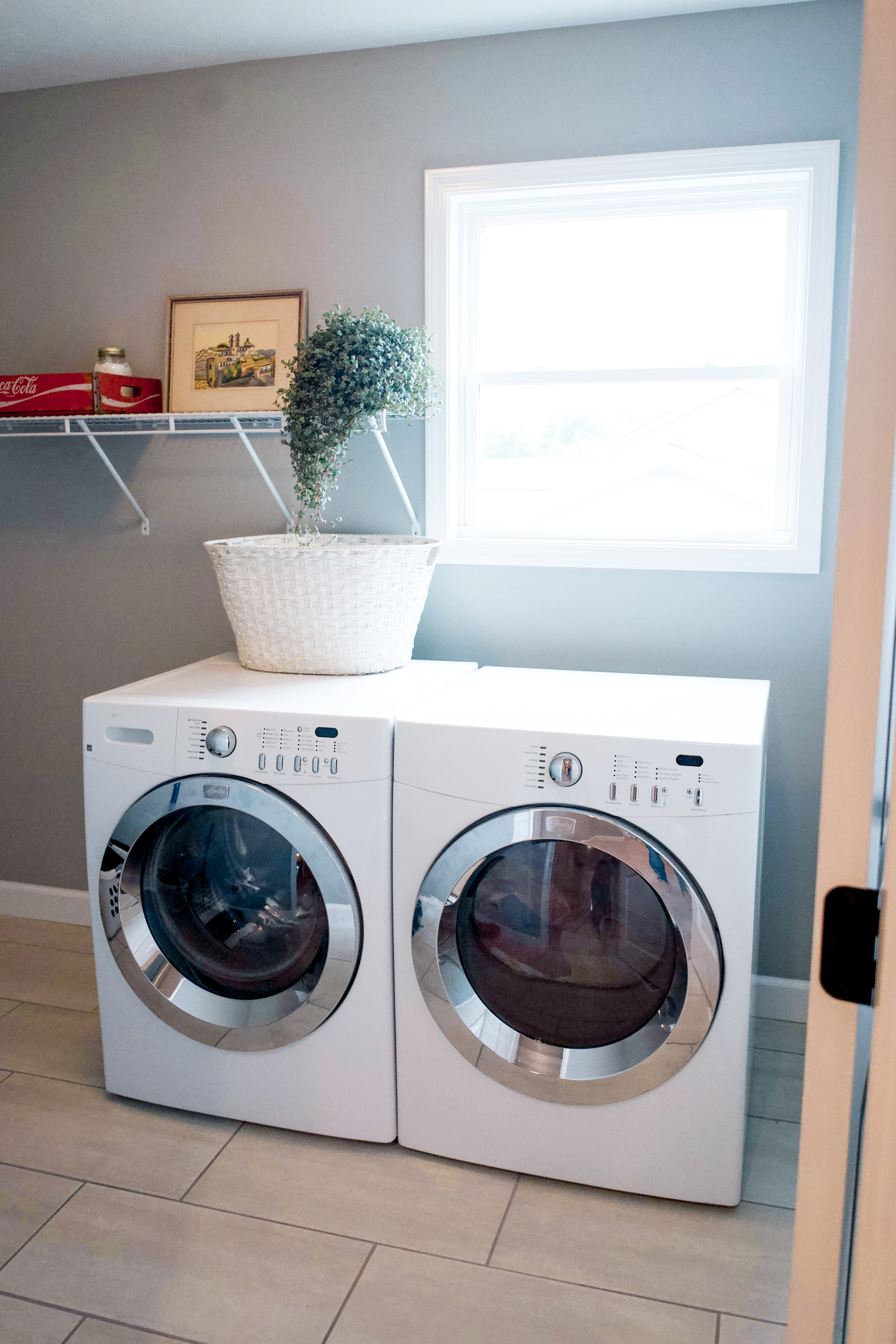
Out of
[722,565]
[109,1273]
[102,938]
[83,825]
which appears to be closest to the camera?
[109,1273]

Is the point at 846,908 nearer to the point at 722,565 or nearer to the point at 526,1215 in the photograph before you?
the point at 526,1215

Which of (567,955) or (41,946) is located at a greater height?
(567,955)

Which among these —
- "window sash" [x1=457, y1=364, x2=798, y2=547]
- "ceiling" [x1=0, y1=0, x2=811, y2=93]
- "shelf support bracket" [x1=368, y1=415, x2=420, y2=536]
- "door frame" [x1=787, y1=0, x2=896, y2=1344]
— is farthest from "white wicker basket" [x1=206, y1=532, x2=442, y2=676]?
"door frame" [x1=787, y1=0, x2=896, y2=1344]

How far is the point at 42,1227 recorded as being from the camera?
1746mm

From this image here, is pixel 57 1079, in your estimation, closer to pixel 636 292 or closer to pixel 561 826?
pixel 561 826

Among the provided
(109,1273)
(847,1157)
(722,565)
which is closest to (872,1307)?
(847,1157)

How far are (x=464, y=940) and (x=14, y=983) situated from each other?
1.42 meters

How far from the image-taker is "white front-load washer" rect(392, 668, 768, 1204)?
1677 millimetres

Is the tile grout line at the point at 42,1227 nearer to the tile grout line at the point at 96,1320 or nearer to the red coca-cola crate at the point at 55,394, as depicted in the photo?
the tile grout line at the point at 96,1320

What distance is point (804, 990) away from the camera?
2.42 m

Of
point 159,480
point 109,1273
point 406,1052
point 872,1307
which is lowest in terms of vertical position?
point 109,1273

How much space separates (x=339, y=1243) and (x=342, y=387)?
5.24ft

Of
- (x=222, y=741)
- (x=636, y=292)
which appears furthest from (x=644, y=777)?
(x=636, y=292)

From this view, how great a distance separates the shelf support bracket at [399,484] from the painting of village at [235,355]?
35 cm
